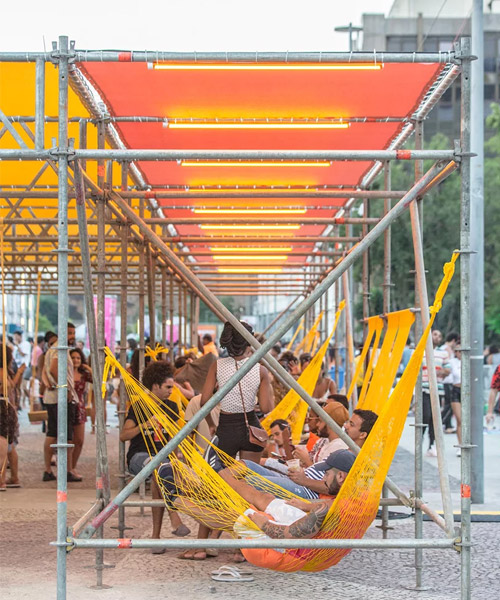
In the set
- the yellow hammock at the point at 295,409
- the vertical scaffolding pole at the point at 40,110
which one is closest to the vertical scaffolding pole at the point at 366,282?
the yellow hammock at the point at 295,409

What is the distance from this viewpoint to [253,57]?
5.61 m

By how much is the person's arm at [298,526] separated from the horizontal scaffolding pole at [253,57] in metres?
2.60

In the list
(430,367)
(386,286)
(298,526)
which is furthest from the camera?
(386,286)

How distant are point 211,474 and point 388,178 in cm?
351

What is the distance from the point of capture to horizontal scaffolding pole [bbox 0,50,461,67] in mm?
5598

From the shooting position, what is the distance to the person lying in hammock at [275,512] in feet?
20.0

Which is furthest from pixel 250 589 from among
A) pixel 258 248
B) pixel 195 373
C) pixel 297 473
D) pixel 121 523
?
pixel 258 248

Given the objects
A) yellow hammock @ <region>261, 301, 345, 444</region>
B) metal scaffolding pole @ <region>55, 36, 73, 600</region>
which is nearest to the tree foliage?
yellow hammock @ <region>261, 301, 345, 444</region>

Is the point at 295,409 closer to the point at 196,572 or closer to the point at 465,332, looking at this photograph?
the point at 196,572

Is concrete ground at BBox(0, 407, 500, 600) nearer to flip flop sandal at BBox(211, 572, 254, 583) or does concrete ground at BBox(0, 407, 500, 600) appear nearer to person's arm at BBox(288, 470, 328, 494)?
flip flop sandal at BBox(211, 572, 254, 583)

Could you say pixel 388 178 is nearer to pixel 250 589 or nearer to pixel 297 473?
pixel 297 473

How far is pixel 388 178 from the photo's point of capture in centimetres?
877

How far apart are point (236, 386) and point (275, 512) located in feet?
4.14

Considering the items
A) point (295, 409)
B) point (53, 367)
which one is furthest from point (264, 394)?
point (53, 367)
